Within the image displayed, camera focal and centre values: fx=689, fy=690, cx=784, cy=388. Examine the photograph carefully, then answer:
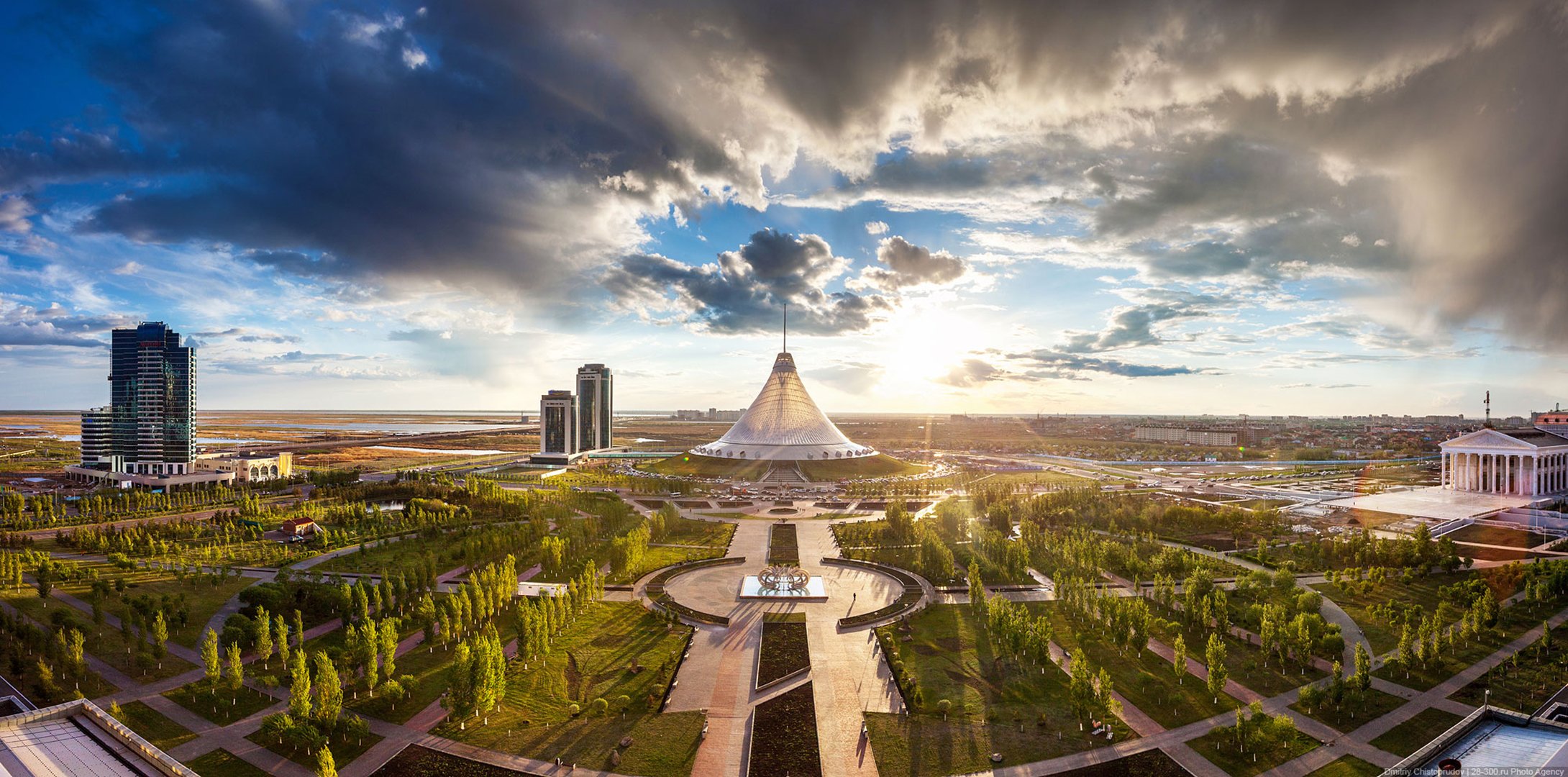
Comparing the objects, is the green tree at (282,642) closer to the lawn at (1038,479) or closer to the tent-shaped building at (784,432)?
the tent-shaped building at (784,432)

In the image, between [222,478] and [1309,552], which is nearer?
[1309,552]

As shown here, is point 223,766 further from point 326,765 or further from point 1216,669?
point 1216,669

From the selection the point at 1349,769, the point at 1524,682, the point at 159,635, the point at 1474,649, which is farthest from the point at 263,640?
the point at 1474,649

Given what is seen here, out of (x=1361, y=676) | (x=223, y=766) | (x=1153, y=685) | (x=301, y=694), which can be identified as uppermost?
(x=1361, y=676)

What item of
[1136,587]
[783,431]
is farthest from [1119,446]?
[1136,587]

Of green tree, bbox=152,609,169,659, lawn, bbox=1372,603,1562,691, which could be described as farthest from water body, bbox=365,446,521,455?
lawn, bbox=1372,603,1562,691

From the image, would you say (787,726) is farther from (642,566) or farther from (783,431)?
(783,431)

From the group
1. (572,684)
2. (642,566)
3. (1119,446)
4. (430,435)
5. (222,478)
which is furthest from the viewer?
(430,435)

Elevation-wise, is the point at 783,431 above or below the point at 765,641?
above
